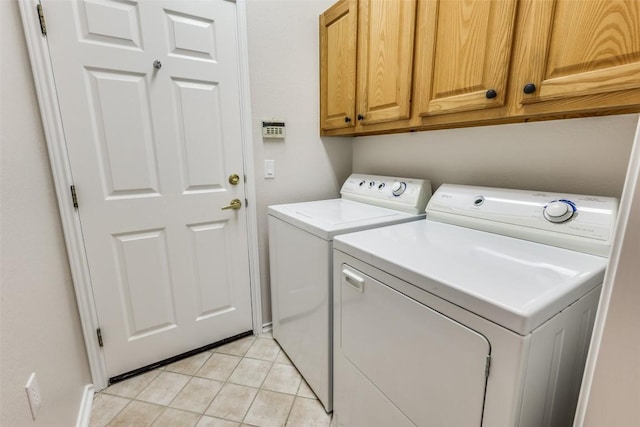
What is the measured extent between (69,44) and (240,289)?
1.57 metres

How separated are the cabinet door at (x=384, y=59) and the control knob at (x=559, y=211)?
70 centimetres

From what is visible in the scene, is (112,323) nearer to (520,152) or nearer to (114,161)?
(114,161)

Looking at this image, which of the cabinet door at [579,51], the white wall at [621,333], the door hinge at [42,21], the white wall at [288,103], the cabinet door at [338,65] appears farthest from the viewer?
the white wall at [288,103]

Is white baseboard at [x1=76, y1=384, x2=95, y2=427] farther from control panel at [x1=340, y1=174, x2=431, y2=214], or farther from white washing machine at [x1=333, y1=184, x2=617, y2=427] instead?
control panel at [x1=340, y1=174, x2=431, y2=214]

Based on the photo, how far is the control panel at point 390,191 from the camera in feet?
5.01

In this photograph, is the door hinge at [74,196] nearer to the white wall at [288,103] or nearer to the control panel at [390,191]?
the white wall at [288,103]

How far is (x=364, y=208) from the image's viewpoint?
1699 mm

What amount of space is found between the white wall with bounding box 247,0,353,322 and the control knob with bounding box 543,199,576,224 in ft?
4.51

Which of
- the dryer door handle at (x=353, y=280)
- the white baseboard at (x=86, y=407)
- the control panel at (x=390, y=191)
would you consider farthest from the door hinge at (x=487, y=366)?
the white baseboard at (x=86, y=407)

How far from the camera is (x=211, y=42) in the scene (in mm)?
1598

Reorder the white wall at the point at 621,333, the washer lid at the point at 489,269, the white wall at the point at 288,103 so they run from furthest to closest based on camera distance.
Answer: the white wall at the point at 288,103 < the washer lid at the point at 489,269 < the white wall at the point at 621,333

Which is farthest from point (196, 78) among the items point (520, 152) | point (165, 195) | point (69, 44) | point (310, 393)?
point (310, 393)

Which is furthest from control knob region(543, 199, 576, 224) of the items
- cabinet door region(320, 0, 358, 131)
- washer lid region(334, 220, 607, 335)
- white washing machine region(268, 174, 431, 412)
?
cabinet door region(320, 0, 358, 131)

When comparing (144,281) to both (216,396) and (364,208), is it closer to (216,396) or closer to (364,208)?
(216,396)
